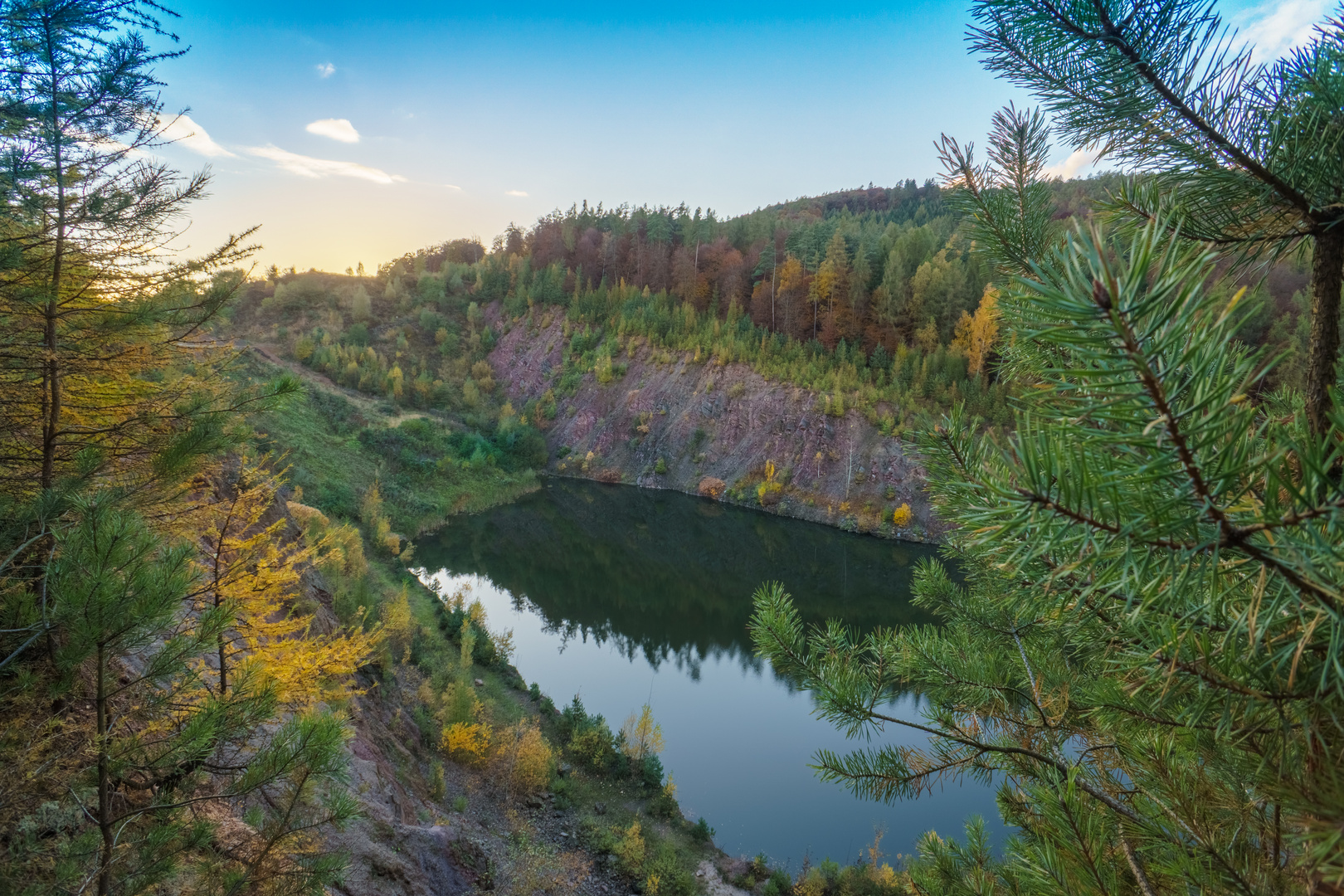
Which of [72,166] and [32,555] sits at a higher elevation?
[72,166]

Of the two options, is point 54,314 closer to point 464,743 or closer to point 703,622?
point 464,743

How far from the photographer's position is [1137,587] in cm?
84

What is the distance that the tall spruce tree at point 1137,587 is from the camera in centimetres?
68

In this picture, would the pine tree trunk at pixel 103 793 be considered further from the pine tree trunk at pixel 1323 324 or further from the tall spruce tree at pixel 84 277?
the pine tree trunk at pixel 1323 324

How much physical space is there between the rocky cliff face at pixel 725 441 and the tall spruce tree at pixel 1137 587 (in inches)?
925

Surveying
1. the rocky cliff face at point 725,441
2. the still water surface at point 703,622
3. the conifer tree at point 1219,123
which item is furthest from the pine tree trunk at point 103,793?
the rocky cliff face at point 725,441

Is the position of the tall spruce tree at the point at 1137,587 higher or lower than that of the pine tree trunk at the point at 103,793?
higher

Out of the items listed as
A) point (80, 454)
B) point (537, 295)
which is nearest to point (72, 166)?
point (80, 454)

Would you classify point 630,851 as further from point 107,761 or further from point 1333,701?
point 1333,701

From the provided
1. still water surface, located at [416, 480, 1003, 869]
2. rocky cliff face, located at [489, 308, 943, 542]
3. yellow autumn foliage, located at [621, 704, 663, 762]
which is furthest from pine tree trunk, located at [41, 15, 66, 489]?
rocky cliff face, located at [489, 308, 943, 542]

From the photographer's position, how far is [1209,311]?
69cm

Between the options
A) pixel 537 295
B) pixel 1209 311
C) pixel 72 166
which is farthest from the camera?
pixel 537 295

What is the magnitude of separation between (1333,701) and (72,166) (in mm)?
5676

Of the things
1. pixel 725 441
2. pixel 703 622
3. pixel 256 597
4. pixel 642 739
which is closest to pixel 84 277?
pixel 256 597
